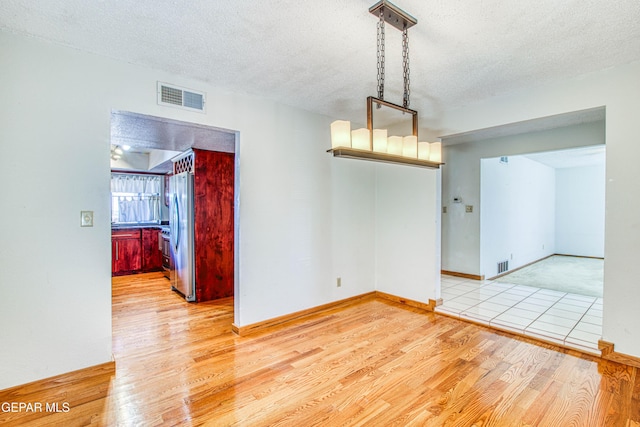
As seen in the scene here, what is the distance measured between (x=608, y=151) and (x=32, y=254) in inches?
182

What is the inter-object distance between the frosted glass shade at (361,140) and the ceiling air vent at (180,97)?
65.1 inches

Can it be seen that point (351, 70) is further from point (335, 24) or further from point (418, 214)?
point (418, 214)

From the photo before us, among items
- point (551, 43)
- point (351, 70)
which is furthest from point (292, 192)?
point (551, 43)

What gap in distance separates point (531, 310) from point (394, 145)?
308 centimetres

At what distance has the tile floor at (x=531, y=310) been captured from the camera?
3131 millimetres

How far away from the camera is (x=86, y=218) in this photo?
7.95ft

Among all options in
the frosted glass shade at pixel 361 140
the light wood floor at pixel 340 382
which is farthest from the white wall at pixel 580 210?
the frosted glass shade at pixel 361 140

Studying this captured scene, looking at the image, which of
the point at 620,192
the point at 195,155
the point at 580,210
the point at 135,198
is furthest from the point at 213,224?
the point at 580,210

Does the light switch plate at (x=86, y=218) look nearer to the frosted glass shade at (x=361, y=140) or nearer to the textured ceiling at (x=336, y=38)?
the textured ceiling at (x=336, y=38)

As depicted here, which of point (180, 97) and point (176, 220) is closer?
point (180, 97)

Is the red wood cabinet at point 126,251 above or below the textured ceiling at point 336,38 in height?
below

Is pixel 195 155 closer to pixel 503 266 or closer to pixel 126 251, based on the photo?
pixel 126 251

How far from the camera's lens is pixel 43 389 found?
2.20 meters

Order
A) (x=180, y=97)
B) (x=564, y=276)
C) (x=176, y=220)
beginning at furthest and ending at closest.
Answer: (x=564, y=276) < (x=176, y=220) < (x=180, y=97)
